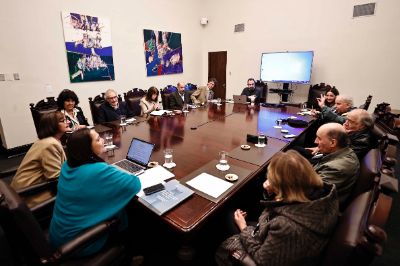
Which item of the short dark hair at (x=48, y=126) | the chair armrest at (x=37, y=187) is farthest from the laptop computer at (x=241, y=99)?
the chair armrest at (x=37, y=187)

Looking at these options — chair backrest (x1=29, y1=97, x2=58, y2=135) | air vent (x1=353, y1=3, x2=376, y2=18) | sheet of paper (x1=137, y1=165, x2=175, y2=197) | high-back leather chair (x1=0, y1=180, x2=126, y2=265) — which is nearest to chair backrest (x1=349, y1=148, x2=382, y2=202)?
sheet of paper (x1=137, y1=165, x2=175, y2=197)

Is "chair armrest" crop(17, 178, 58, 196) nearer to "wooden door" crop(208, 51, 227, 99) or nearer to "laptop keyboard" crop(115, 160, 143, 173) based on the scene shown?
"laptop keyboard" crop(115, 160, 143, 173)

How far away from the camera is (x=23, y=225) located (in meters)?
1.01

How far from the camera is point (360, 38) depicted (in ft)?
16.0

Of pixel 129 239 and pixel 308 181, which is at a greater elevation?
pixel 308 181

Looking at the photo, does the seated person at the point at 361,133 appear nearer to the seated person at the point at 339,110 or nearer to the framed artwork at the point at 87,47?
the seated person at the point at 339,110

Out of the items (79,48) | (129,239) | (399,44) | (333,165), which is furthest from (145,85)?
(399,44)

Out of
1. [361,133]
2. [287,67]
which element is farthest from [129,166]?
[287,67]

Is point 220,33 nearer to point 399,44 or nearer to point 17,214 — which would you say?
point 399,44

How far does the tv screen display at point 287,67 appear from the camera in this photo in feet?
17.6

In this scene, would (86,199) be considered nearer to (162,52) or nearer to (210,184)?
(210,184)

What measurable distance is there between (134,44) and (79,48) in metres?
1.38

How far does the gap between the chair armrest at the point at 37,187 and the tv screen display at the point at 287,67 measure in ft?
17.6

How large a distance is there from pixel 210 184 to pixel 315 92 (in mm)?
4757
